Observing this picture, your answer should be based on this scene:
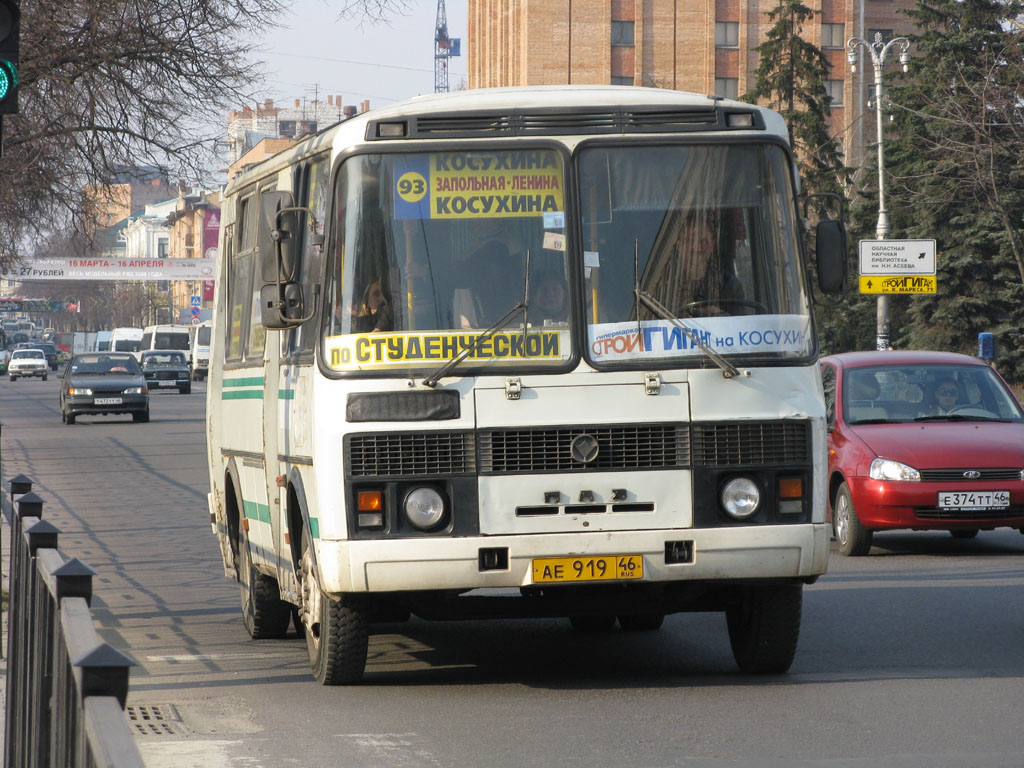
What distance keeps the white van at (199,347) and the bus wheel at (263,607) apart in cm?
6967

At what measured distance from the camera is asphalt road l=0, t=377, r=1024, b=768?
6.67 m

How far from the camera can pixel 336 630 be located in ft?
25.9

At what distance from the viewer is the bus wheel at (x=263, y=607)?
981cm

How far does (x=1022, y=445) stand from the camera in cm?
1345

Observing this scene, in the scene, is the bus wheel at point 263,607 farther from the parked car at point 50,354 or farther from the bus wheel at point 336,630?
the parked car at point 50,354

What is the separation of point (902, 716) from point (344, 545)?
2.51 metres

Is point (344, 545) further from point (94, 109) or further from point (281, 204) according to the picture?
point (94, 109)

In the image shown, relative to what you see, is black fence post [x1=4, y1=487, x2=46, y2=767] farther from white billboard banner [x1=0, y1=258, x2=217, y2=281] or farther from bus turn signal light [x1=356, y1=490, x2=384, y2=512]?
white billboard banner [x1=0, y1=258, x2=217, y2=281]

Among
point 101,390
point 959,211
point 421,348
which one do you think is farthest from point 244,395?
point 959,211

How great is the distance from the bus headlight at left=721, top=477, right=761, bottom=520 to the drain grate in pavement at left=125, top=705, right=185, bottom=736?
2.59 m

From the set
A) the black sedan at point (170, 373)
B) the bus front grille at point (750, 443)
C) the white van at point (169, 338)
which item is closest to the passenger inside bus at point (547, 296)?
the bus front grille at point (750, 443)

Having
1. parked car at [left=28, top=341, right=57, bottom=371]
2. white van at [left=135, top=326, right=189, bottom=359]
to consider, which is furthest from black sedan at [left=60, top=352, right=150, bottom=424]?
parked car at [left=28, top=341, right=57, bottom=371]

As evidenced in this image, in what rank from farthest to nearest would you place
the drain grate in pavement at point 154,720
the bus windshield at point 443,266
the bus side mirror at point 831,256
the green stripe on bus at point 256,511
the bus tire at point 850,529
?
the bus tire at point 850,529, the green stripe on bus at point 256,511, the bus side mirror at point 831,256, the bus windshield at point 443,266, the drain grate in pavement at point 154,720

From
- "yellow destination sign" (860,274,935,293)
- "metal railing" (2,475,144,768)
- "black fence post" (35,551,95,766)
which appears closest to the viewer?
"metal railing" (2,475,144,768)
